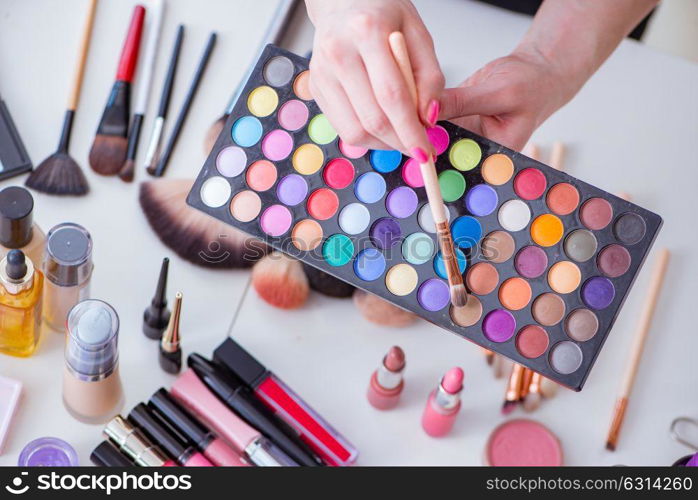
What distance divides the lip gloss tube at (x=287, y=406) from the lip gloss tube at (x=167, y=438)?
108 mm

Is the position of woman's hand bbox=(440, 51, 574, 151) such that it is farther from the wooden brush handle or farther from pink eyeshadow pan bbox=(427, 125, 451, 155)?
the wooden brush handle

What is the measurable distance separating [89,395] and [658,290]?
791 millimetres

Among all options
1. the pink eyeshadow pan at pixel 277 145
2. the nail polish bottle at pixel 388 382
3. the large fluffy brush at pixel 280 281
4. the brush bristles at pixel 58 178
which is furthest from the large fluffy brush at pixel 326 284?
the brush bristles at pixel 58 178

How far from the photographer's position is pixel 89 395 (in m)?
1.09

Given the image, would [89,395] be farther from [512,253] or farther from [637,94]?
[637,94]

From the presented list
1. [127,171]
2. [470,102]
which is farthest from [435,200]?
[127,171]

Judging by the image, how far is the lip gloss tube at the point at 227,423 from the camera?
1106 millimetres

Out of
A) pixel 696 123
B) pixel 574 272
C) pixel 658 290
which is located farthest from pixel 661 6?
pixel 574 272

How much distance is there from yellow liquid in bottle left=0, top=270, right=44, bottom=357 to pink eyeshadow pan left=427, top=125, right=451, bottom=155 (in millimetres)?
496

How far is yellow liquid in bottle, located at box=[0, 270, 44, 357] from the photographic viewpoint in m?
1.07

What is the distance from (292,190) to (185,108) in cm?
34

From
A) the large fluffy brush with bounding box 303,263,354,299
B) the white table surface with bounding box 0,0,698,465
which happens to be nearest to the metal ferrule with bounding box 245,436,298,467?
the white table surface with bounding box 0,0,698,465

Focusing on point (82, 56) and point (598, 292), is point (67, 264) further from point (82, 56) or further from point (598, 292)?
point (598, 292)

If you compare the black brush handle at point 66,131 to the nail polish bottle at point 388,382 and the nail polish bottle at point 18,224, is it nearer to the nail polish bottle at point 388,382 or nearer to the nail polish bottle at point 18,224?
the nail polish bottle at point 18,224
